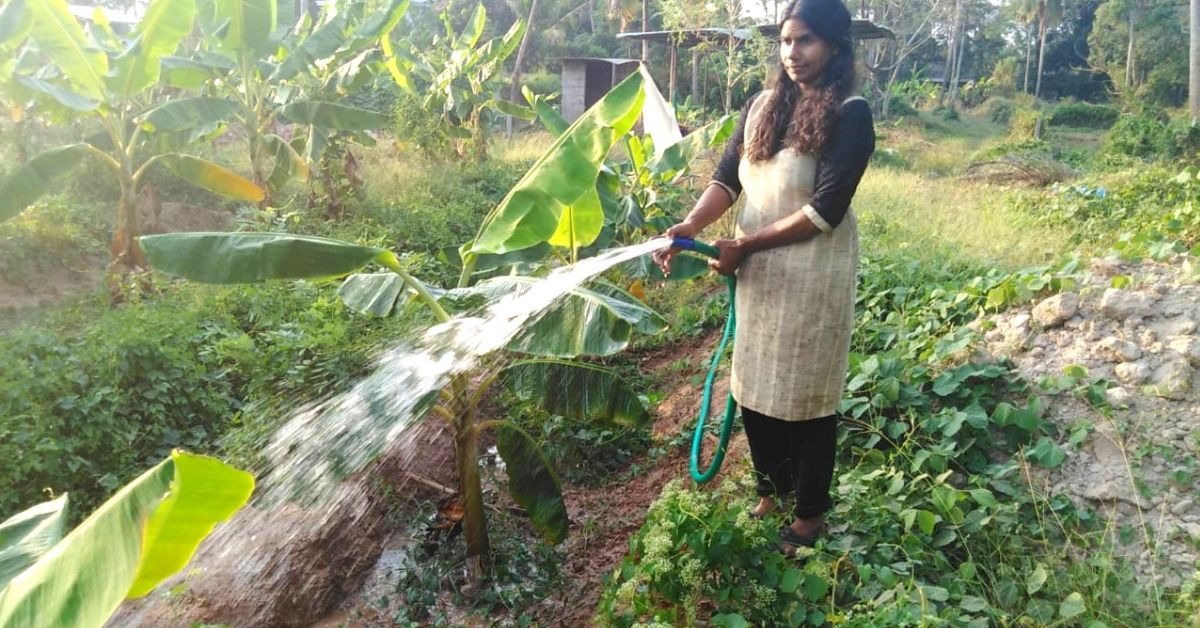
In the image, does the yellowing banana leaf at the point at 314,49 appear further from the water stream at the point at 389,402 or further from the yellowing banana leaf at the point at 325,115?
the water stream at the point at 389,402

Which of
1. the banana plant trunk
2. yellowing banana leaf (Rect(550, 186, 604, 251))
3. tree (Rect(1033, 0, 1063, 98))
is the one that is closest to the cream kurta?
yellowing banana leaf (Rect(550, 186, 604, 251))

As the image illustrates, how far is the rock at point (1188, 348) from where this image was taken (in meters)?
3.34

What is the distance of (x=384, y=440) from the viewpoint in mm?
2500

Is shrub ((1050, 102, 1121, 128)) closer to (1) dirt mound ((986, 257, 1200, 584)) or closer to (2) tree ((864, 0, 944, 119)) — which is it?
(2) tree ((864, 0, 944, 119))

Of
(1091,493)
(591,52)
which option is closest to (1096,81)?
(591,52)

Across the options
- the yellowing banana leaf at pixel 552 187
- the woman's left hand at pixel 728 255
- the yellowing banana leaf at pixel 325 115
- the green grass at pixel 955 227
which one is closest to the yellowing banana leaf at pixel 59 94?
the yellowing banana leaf at pixel 325 115

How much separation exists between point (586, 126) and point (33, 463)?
2.55 meters

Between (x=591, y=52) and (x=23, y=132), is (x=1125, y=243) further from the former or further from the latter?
(x=591, y=52)

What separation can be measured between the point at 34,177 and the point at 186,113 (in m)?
1.13

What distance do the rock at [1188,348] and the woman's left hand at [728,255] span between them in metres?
2.26

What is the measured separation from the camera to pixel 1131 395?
327 centimetres

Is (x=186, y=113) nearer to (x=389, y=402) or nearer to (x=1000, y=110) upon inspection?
(x=389, y=402)

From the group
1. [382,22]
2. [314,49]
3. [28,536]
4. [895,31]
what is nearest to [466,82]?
[382,22]

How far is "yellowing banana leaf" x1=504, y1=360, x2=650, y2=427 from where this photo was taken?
317 cm
